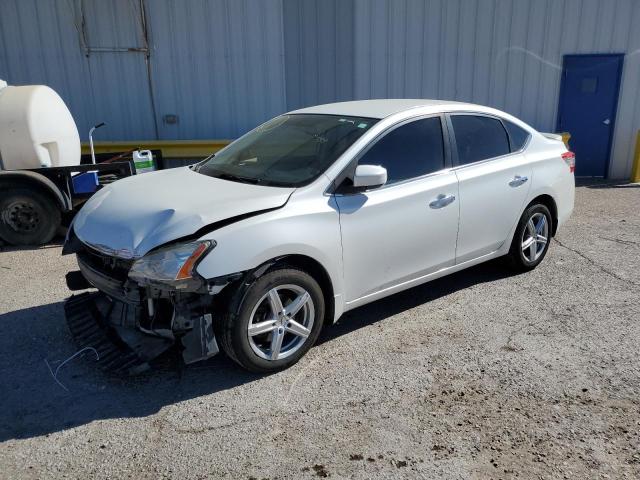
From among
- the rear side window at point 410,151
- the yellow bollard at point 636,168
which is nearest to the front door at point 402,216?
the rear side window at point 410,151

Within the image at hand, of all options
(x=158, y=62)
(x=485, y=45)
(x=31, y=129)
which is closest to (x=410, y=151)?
(x=31, y=129)

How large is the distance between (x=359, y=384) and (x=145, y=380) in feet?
4.60

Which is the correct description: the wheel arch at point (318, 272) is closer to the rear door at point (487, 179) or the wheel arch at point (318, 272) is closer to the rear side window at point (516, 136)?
the rear door at point (487, 179)

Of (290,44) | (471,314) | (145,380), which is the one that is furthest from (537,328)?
(290,44)

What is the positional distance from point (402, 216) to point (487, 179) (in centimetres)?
109

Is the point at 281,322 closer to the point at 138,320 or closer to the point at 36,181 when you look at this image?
the point at 138,320

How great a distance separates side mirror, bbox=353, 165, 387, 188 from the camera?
3717mm

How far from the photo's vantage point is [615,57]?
33.9 feet

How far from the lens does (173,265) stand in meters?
3.21

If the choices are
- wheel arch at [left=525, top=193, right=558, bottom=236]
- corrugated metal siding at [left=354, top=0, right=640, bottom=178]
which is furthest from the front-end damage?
corrugated metal siding at [left=354, top=0, right=640, bottom=178]

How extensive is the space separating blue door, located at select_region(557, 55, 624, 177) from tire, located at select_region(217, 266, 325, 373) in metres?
8.90

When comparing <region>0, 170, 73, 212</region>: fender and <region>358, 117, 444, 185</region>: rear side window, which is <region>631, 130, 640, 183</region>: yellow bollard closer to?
<region>358, 117, 444, 185</region>: rear side window

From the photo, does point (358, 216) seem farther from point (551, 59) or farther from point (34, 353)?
point (551, 59)

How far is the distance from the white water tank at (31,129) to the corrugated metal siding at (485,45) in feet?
17.3
